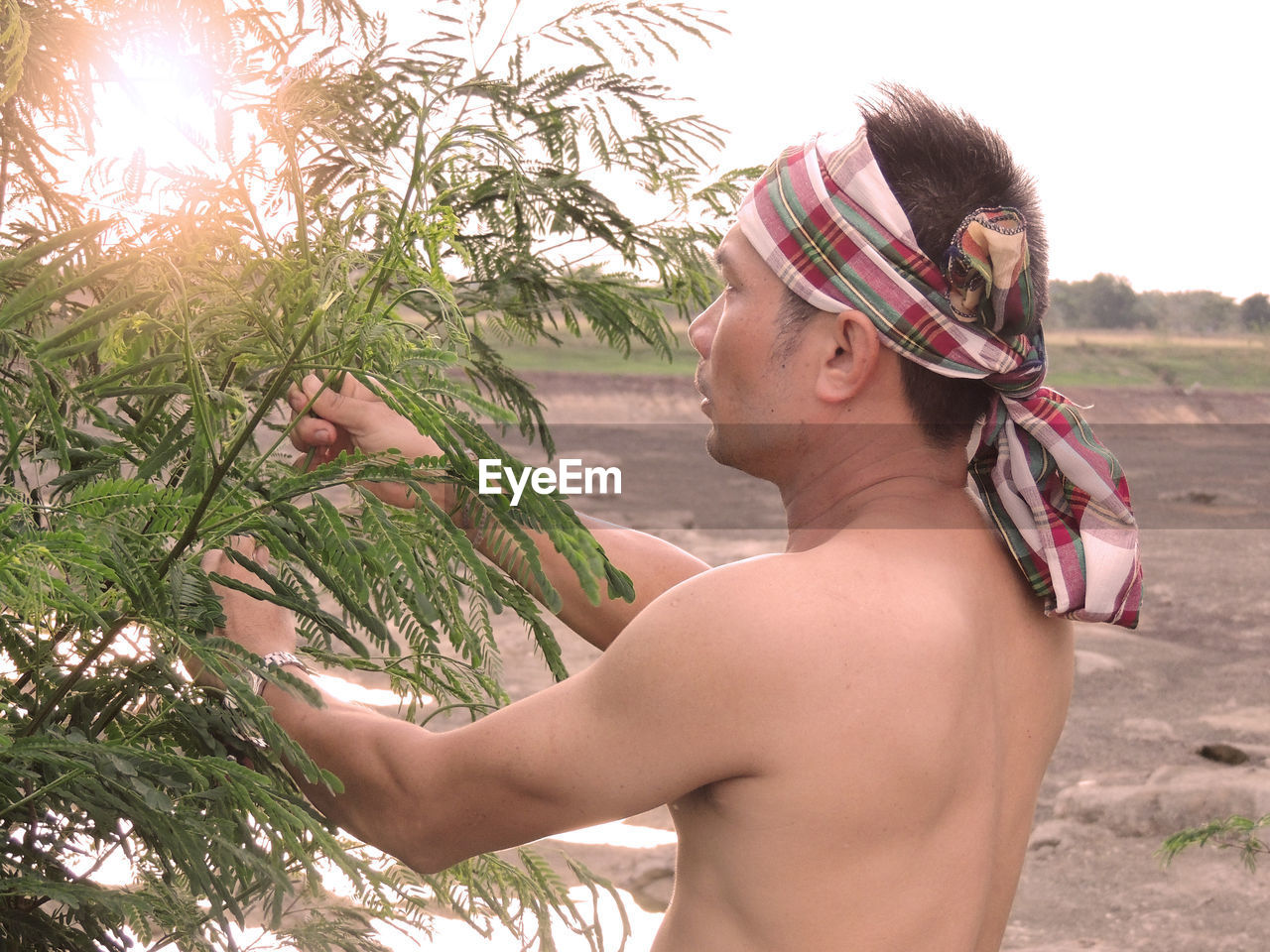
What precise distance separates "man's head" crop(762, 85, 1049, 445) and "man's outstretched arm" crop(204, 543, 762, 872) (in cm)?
40

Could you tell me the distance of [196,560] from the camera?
1202 mm

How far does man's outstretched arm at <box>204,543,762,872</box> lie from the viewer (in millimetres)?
1375

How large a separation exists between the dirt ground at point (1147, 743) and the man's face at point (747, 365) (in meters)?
3.51

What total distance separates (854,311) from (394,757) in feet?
2.33

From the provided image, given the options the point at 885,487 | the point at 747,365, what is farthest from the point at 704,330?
the point at 885,487

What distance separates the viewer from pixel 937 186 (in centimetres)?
156

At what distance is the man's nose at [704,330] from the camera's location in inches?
66.6

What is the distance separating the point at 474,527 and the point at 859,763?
0.47 meters

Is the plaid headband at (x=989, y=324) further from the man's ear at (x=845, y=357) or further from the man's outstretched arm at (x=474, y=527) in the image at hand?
the man's outstretched arm at (x=474, y=527)

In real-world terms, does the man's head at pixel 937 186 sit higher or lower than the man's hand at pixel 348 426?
higher

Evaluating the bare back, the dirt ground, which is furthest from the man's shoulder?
the dirt ground

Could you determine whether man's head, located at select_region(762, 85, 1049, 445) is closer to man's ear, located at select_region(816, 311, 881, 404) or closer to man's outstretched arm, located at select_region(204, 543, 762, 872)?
man's ear, located at select_region(816, 311, 881, 404)

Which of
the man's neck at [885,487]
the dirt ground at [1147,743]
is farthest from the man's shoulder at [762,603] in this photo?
the dirt ground at [1147,743]

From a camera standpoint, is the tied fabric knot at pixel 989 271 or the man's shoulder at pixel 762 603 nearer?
the man's shoulder at pixel 762 603
